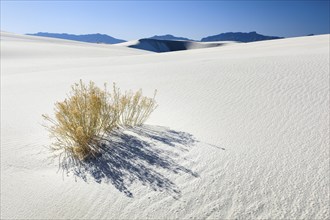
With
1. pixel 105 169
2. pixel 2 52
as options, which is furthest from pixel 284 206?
pixel 2 52

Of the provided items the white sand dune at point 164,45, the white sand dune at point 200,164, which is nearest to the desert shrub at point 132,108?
the white sand dune at point 200,164

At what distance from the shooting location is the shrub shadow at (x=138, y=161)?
2.63 metres

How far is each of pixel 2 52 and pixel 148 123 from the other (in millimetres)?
19852

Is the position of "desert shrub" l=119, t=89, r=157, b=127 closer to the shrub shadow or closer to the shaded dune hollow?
the shrub shadow

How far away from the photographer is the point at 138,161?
294 cm

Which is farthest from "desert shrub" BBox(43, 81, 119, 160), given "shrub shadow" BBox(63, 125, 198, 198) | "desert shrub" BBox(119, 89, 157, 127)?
"desert shrub" BBox(119, 89, 157, 127)

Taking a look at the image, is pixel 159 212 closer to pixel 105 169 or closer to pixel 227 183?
pixel 227 183

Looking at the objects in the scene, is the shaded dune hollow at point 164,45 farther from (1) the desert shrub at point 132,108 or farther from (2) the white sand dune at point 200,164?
(1) the desert shrub at point 132,108

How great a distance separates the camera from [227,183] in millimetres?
2484

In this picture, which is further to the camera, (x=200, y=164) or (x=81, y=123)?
(x=81, y=123)

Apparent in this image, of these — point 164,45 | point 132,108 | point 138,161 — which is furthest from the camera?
point 164,45

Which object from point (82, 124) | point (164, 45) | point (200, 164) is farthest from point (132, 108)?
point (164, 45)

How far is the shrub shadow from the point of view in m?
2.63

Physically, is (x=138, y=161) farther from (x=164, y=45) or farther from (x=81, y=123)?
(x=164, y=45)
